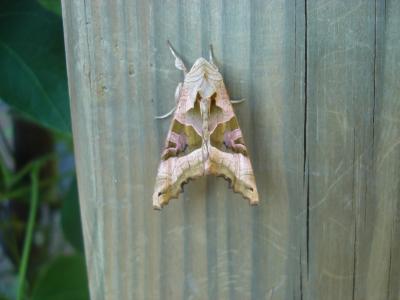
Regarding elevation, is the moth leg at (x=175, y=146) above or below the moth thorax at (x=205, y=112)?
below

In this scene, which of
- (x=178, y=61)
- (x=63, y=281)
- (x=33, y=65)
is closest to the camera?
(x=178, y=61)

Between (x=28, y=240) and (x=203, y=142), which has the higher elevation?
(x=203, y=142)

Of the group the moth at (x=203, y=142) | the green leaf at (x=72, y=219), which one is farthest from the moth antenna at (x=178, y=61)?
the green leaf at (x=72, y=219)

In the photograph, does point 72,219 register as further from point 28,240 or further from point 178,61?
point 178,61

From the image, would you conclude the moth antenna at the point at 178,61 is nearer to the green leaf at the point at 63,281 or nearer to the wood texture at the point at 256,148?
the wood texture at the point at 256,148

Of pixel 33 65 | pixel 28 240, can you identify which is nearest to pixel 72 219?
pixel 28 240

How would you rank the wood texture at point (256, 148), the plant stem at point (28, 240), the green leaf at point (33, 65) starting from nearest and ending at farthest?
the wood texture at point (256, 148)
the green leaf at point (33, 65)
the plant stem at point (28, 240)

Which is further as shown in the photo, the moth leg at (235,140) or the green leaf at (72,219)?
the green leaf at (72,219)

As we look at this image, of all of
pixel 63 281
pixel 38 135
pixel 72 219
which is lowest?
pixel 63 281
